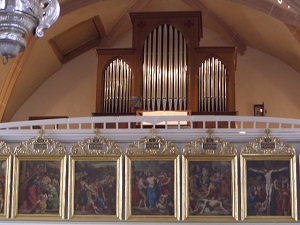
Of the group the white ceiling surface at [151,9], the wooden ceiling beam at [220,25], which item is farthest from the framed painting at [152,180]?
the wooden ceiling beam at [220,25]

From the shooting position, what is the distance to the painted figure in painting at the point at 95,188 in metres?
8.82

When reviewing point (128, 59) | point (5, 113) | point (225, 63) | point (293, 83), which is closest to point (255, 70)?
point (293, 83)

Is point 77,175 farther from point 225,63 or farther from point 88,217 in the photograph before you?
point 225,63

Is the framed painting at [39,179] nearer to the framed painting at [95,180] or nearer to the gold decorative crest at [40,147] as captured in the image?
the gold decorative crest at [40,147]

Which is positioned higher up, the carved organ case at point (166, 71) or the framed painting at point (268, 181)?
the carved organ case at point (166, 71)

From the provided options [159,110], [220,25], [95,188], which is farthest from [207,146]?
[220,25]

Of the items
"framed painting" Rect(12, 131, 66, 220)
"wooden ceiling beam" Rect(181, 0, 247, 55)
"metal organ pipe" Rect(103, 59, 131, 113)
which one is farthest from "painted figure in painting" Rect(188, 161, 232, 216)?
"wooden ceiling beam" Rect(181, 0, 247, 55)

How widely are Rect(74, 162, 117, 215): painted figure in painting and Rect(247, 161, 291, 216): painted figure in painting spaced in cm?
179

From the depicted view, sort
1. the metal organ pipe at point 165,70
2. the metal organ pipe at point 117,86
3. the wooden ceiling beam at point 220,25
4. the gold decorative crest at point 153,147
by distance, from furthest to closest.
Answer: the wooden ceiling beam at point 220,25 < the metal organ pipe at point 117,86 < the metal organ pipe at point 165,70 < the gold decorative crest at point 153,147

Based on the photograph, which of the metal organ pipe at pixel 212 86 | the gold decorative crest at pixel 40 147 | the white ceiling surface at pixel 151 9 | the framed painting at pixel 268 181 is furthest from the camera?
the white ceiling surface at pixel 151 9

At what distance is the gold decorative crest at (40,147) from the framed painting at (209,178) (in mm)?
1686

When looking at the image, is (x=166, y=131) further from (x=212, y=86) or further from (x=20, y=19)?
(x=212, y=86)

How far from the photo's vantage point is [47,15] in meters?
5.03

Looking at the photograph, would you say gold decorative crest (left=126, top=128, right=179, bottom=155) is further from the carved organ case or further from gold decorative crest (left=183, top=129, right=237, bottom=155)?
the carved organ case
